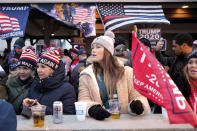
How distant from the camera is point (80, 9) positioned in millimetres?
7949

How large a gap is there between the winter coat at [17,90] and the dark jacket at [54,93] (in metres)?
0.23

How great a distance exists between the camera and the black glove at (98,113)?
2.23 meters

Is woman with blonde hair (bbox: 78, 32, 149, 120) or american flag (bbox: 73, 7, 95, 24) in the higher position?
american flag (bbox: 73, 7, 95, 24)

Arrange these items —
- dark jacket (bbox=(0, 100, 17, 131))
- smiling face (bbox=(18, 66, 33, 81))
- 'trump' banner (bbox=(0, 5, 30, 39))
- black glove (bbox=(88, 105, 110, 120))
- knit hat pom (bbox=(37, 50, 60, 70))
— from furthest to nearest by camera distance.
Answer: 'trump' banner (bbox=(0, 5, 30, 39)) < smiling face (bbox=(18, 66, 33, 81)) < knit hat pom (bbox=(37, 50, 60, 70)) < black glove (bbox=(88, 105, 110, 120)) < dark jacket (bbox=(0, 100, 17, 131))

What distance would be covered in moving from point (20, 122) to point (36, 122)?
0.28m

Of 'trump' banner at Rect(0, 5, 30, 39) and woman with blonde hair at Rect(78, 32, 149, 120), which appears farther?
'trump' banner at Rect(0, 5, 30, 39)

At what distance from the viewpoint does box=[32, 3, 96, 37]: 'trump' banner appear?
25.3 feet

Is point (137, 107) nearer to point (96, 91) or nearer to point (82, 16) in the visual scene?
point (96, 91)

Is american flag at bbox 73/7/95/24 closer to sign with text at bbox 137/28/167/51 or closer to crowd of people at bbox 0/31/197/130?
sign with text at bbox 137/28/167/51

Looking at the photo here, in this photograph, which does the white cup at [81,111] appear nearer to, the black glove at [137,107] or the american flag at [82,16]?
the black glove at [137,107]

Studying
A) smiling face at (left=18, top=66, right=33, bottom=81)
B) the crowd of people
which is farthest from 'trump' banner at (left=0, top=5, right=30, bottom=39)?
Answer: the crowd of people

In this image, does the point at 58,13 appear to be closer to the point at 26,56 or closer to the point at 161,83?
the point at 26,56

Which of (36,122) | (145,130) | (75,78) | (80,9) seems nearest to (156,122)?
(145,130)

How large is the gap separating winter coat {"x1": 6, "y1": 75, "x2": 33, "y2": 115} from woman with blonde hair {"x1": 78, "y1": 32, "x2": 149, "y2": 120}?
0.89m
